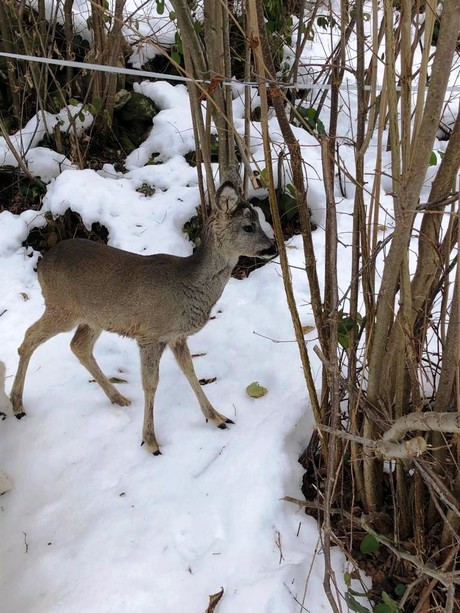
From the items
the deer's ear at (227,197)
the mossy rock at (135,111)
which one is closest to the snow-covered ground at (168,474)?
the deer's ear at (227,197)

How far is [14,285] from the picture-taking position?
4.72m

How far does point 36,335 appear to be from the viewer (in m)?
3.59

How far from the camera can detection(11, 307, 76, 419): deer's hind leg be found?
11.6 ft

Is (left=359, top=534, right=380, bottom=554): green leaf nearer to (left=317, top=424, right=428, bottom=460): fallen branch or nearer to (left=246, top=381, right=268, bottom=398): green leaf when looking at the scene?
(left=317, top=424, right=428, bottom=460): fallen branch

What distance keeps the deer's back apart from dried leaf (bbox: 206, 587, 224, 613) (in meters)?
1.33

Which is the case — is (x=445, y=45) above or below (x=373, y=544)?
above

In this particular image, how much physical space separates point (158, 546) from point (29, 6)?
5.06 meters

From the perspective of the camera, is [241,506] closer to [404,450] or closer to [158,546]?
[158,546]

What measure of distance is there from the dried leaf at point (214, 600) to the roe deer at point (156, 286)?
36.3 inches

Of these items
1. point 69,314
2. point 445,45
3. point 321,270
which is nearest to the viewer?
point 445,45

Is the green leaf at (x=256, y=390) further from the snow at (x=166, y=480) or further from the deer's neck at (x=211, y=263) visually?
the deer's neck at (x=211, y=263)

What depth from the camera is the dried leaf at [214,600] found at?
243 centimetres

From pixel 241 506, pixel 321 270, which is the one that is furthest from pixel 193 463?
pixel 321 270

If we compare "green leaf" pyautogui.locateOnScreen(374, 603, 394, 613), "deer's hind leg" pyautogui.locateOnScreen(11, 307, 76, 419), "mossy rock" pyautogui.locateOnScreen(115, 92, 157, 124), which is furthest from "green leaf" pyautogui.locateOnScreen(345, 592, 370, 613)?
"mossy rock" pyautogui.locateOnScreen(115, 92, 157, 124)
